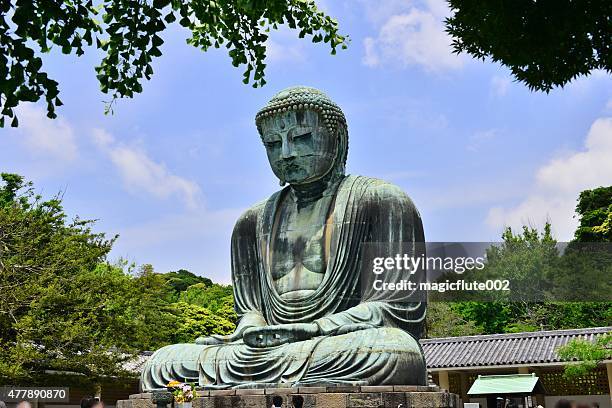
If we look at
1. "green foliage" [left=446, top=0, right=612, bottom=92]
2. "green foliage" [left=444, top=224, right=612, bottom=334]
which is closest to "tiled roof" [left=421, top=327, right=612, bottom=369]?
"green foliage" [left=444, top=224, right=612, bottom=334]

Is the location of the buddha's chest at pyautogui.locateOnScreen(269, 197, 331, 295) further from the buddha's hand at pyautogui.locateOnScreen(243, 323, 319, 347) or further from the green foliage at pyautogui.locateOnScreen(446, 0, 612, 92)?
the green foliage at pyautogui.locateOnScreen(446, 0, 612, 92)

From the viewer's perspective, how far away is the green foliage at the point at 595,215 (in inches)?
1169

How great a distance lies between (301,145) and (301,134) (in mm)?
143

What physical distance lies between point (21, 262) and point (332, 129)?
11.2 meters

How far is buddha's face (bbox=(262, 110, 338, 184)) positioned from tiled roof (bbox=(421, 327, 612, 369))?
45.2ft

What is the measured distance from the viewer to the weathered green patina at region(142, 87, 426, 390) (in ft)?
26.5

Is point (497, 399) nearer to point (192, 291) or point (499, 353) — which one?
point (499, 353)

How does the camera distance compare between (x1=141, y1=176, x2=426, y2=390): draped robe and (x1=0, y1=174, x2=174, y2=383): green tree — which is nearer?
(x1=141, y1=176, x2=426, y2=390): draped robe

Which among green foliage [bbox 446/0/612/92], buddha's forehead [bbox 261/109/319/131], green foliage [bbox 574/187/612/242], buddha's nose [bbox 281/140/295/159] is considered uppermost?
green foliage [bbox 574/187/612/242]

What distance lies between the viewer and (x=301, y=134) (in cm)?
985

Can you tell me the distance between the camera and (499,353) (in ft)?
76.4

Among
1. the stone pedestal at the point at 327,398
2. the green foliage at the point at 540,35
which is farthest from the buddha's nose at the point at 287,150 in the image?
the green foliage at the point at 540,35

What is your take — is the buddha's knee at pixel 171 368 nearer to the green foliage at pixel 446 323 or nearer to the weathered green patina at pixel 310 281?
the weathered green patina at pixel 310 281

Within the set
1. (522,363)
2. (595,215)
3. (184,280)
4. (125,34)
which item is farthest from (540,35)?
(184,280)
